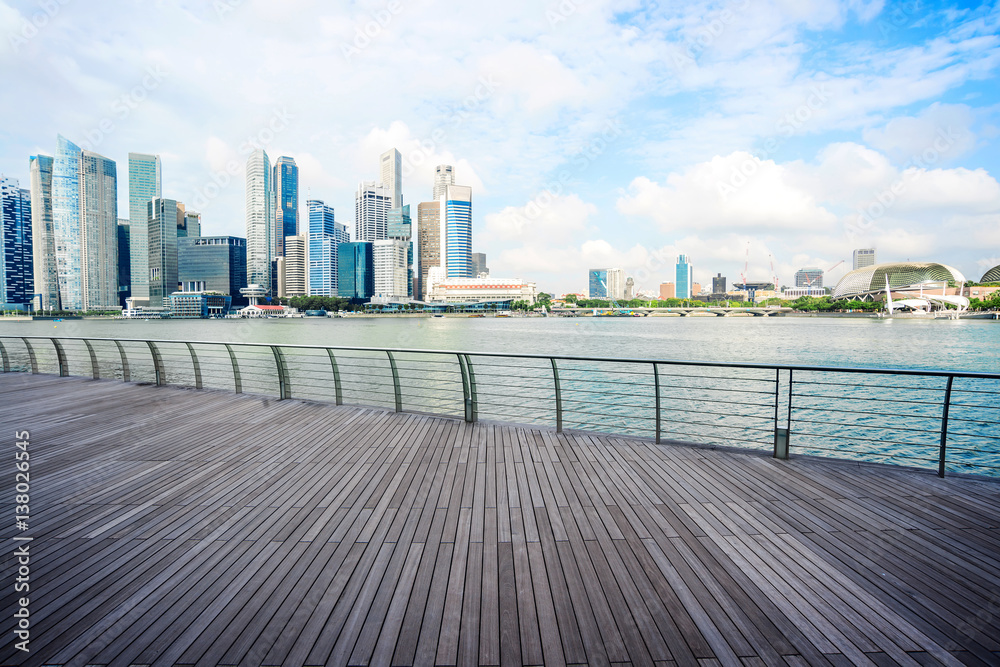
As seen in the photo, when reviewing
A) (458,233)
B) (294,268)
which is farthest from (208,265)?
(458,233)

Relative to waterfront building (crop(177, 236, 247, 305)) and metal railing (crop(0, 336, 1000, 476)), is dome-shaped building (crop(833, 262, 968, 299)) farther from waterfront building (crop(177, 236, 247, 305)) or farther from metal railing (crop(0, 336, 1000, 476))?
waterfront building (crop(177, 236, 247, 305))

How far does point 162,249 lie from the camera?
122 metres

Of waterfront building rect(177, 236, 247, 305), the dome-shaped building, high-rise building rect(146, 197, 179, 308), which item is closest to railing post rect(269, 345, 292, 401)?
the dome-shaped building

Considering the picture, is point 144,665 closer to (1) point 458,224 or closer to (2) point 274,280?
(1) point 458,224

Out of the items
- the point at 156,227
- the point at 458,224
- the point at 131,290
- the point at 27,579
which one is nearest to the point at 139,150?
the point at 156,227

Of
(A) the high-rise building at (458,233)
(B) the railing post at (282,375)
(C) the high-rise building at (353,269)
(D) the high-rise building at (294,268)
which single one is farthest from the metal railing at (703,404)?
(D) the high-rise building at (294,268)

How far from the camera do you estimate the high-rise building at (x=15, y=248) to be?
7694 centimetres

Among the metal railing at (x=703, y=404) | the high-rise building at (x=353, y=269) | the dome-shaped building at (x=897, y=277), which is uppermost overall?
the high-rise building at (x=353, y=269)

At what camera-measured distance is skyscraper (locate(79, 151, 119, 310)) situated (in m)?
97.6

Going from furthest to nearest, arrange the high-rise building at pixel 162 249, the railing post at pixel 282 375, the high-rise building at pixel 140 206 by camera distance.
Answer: the high-rise building at pixel 162 249, the high-rise building at pixel 140 206, the railing post at pixel 282 375

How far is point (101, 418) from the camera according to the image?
6.30 metres

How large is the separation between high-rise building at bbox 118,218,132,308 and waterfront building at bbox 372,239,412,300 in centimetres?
7613

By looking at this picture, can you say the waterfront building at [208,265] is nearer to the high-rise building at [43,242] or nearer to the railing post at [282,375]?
the high-rise building at [43,242]

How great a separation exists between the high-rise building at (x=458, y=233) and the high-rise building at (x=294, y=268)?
2517 inches
